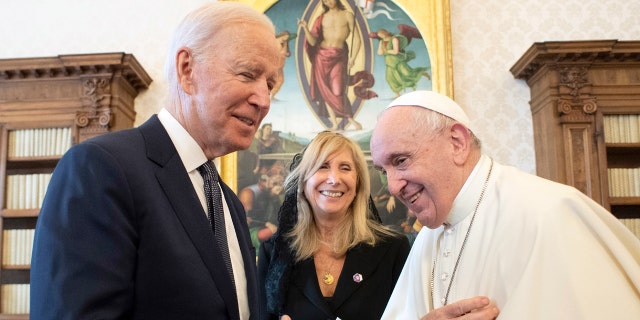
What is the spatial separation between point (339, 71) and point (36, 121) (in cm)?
270

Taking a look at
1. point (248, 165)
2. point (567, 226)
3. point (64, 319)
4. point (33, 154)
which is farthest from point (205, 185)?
point (33, 154)

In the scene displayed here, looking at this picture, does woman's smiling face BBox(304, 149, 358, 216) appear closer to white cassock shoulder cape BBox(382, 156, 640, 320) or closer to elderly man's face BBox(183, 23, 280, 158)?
white cassock shoulder cape BBox(382, 156, 640, 320)

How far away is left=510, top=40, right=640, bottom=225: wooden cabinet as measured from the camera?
15.6ft

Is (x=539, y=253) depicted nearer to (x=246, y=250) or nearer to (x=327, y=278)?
(x=246, y=250)

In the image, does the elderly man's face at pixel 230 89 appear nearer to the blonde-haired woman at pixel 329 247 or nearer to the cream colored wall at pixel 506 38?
the blonde-haired woman at pixel 329 247

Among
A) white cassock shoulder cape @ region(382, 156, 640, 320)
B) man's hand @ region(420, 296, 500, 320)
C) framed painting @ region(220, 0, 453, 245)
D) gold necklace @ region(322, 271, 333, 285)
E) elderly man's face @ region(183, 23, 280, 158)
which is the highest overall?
framed painting @ region(220, 0, 453, 245)

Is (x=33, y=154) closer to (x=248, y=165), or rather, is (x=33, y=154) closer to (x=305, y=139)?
(x=248, y=165)

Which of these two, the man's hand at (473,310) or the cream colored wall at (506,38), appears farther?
the cream colored wall at (506,38)

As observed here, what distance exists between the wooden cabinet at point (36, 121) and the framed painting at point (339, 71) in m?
1.15

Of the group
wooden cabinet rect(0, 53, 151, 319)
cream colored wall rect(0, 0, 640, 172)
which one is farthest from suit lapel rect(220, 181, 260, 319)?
cream colored wall rect(0, 0, 640, 172)

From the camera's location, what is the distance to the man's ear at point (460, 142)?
204 cm

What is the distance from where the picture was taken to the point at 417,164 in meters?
2.02

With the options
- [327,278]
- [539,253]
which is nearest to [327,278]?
[327,278]

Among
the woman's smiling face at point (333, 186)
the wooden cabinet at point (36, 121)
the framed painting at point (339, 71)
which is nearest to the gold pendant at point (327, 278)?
the woman's smiling face at point (333, 186)
